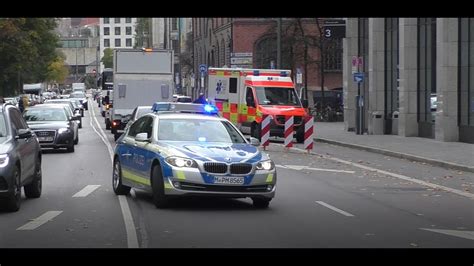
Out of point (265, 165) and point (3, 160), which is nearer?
point (3, 160)

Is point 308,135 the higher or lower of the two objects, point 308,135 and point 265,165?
the lower

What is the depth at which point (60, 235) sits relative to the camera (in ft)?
33.3

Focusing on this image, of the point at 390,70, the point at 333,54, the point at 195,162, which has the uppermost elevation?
the point at 333,54

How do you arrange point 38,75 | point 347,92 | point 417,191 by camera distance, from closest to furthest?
1. point 417,191
2. point 347,92
3. point 38,75

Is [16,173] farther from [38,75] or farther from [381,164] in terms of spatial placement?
[38,75]

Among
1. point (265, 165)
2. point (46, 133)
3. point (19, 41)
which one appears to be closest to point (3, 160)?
point (265, 165)

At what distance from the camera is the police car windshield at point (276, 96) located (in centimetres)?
3206

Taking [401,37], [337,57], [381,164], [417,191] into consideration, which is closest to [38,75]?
[337,57]

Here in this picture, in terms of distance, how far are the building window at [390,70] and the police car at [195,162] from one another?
22.7 metres

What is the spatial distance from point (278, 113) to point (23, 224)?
68.3 ft

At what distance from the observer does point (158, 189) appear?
40.9 ft

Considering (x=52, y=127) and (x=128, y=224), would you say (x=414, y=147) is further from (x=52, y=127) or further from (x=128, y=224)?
(x=128, y=224)

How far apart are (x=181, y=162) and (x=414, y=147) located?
16.1m

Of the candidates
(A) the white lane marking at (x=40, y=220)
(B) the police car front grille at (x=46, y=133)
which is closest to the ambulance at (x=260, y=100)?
(B) the police car front grille at (x=46, y=133)
